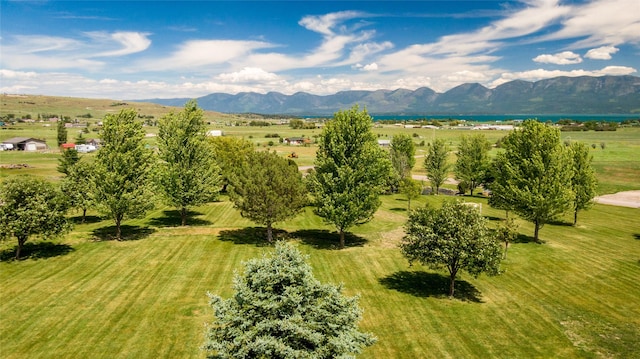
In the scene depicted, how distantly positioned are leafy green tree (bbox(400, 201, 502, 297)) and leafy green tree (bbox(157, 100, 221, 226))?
27.2m

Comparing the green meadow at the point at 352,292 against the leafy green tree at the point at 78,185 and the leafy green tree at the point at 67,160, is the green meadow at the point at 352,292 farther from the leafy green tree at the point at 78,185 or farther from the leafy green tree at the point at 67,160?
the leafy green tree at the point at 67,160

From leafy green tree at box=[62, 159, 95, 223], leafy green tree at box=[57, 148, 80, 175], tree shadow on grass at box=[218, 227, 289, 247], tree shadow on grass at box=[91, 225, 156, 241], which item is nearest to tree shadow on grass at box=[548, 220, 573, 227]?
tree shadow on grass at box=[218, 227, 289, 247]

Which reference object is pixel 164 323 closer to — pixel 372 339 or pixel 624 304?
pixel 372 339

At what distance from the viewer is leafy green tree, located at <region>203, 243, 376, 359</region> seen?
42.3ft

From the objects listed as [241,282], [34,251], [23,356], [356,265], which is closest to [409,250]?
[356,265]

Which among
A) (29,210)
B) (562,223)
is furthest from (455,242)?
(562,223)

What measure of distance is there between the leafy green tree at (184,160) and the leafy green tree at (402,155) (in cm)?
3983

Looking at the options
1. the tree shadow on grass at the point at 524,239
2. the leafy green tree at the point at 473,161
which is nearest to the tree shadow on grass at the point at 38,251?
the tree shadow on grass at the point at 524,239

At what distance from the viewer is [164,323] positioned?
23.5 m

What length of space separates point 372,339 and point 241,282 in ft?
17.9

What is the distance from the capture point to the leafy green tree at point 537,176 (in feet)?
132

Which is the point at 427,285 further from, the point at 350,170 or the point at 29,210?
the point at 29,210

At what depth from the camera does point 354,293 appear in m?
29.0

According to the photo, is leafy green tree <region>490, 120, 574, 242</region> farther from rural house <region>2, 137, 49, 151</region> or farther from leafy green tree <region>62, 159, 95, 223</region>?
rural house <region>2, 137, 49, 151</region>
